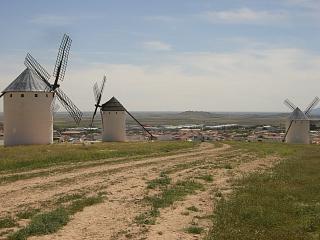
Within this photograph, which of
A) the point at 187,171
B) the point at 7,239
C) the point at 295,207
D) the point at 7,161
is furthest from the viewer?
the point at 7,161

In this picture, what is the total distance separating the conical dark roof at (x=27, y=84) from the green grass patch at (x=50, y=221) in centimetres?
3206

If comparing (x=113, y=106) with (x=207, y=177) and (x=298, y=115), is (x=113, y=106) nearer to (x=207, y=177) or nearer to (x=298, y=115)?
(x=298, y=115)

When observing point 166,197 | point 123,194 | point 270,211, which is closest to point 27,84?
point 123,194

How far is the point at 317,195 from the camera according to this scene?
57.7 ft

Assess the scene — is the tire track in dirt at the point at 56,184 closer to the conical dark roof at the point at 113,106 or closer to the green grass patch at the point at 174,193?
the green grass patch at the point at 174,193

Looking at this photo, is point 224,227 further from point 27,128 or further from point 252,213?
point 27,128

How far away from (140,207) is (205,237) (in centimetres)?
439

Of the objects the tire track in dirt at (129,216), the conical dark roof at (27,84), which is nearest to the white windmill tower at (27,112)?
the conical dark roof at (27,84)

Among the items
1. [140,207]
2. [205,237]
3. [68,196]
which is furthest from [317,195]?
[68,196]

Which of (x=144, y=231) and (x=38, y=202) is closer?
(x=144, y=231)

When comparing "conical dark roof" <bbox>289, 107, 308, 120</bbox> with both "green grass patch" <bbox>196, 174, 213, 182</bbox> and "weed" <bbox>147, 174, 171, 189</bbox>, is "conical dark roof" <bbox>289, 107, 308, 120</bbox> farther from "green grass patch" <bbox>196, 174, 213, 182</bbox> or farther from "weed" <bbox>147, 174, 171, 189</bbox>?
"weed" <bbox>147, 174, 171, 189</bbox>

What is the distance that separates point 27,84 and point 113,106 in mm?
16763

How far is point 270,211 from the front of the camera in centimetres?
1441

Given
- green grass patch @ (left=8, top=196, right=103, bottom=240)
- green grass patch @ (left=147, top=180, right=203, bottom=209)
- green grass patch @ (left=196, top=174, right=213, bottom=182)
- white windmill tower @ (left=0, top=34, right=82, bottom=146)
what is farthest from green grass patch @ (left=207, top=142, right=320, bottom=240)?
white windmill tower @ (left=0, top=34, right=82, bottom=146)
